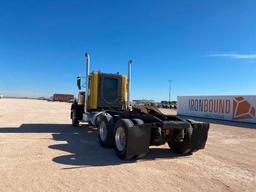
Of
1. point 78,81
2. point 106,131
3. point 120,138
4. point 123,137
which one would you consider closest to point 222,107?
point 78,81

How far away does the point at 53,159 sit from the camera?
7.11 meters

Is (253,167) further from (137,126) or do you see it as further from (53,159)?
(53,159)

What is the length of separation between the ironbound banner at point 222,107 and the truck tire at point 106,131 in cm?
1872

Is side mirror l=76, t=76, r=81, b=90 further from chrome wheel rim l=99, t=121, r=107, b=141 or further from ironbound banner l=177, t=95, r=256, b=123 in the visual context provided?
ironbound banner l=177, t=95, r=256, b=123

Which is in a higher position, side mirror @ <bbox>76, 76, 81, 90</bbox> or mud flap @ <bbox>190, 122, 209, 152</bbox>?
side mirror @ <bbox>76, 76, 81, 90</bbox>

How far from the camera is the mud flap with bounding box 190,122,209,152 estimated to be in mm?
8406

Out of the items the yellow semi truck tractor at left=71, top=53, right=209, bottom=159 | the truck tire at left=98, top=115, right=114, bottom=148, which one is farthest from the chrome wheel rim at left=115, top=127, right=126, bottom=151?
the truck tire at left=98, top=115, right=114, bottom=148

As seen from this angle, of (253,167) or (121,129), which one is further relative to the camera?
(121,129)

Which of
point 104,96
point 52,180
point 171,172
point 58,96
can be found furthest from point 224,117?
point 58,96

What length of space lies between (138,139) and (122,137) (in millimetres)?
879

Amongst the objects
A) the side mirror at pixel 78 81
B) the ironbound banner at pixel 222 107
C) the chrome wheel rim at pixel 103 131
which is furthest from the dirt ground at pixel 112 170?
the ironbound banner at pixel 222 107

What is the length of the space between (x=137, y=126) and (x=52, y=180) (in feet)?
9.03

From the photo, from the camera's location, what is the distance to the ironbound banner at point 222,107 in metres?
24.9

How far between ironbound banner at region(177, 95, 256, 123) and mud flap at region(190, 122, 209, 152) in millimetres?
17860
